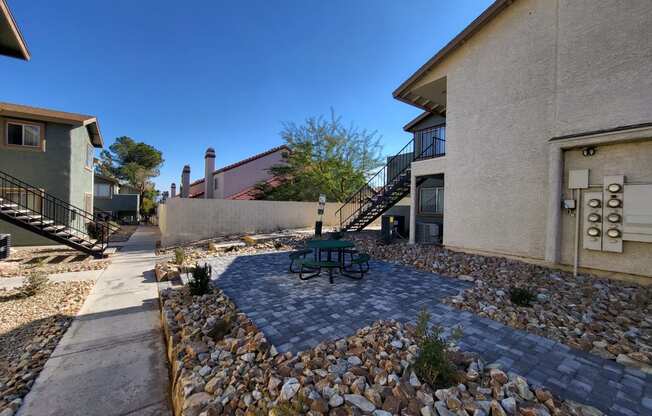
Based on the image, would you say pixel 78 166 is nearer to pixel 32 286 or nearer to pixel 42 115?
pixel 42 115

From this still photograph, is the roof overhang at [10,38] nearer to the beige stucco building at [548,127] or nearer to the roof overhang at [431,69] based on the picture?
the roof overhang at [431,69]

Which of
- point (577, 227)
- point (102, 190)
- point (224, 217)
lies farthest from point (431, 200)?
point (102, 190)

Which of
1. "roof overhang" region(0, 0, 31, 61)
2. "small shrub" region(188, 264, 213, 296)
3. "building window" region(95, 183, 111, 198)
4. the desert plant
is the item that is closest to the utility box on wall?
"small shrub" region(188, 264, 213, 296)

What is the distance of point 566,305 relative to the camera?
4406 mm

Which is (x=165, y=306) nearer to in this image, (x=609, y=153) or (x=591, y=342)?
(x=591, y=342)

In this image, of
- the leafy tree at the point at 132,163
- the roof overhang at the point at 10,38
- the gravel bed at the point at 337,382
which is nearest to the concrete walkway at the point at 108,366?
the gravel bed at the point at 337,382

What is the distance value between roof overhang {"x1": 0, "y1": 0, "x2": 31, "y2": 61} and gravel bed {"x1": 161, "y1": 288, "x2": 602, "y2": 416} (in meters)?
8.95

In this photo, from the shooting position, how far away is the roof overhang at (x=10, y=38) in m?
6.12

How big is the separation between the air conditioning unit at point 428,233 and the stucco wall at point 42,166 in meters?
16.4

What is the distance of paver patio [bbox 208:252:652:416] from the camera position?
253cm

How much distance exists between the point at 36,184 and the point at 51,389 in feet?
46.4

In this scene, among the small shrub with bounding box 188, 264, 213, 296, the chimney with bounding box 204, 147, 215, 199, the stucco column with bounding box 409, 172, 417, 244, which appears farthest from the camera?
the chimney with bounding box 204, 147, 215, 199

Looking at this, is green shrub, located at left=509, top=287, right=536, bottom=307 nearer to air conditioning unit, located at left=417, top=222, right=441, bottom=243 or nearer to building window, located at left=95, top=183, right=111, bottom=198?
air conditioning unit, located at left=417, top=222, right=441, bottom=243

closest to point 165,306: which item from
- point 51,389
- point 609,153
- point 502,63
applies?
point 51,389
